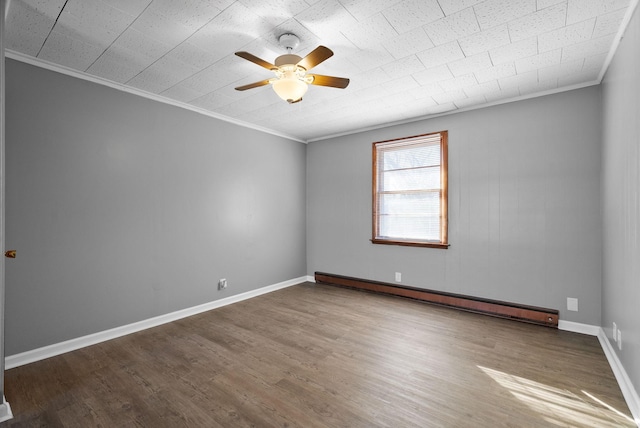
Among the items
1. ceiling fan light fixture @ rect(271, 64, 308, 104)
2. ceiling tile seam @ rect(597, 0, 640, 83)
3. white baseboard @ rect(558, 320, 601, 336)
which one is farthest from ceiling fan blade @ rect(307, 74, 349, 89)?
white baseboard @ rect(558, 320, 601, 336)

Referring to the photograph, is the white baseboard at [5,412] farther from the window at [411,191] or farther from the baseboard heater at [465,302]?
the window at [411,191]

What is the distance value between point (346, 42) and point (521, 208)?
9.12ft

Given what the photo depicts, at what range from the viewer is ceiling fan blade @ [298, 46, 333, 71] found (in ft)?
6.33

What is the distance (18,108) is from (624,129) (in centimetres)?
485

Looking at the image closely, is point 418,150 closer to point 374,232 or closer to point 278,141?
point 374,232

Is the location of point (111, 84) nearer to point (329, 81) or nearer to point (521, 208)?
point (329, 81)

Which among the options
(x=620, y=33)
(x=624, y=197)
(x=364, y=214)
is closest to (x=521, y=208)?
(x=624, y=197)

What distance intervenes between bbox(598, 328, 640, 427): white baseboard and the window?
69.9 inches

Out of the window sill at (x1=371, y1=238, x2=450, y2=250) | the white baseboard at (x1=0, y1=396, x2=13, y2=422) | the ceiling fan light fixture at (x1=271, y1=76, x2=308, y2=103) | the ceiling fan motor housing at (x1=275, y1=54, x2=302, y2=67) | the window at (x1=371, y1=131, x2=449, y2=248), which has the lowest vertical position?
the white baseboard at (x1=0, y1=396, x2=13, y2=422)

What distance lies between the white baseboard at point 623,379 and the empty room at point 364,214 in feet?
0.08

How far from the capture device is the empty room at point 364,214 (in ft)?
6.56

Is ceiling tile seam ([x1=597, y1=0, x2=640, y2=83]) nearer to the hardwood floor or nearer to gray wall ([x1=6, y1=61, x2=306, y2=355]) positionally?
the hardwood floor

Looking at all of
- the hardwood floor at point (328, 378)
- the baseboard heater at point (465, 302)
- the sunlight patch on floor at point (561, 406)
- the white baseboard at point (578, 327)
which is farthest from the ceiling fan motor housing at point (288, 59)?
the white baseboard at point (578, 327)

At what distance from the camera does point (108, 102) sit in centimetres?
307
